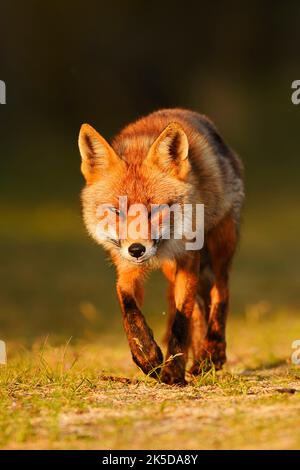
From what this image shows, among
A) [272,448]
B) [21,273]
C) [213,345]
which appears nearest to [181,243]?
[213,345]

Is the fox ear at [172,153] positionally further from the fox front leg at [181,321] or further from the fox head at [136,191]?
the fox front leg at [181,321]

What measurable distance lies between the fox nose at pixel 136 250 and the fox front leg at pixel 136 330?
48 centimetres

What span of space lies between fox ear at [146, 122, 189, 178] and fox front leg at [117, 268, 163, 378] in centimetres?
72

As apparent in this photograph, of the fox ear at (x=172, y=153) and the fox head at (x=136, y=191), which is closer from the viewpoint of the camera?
the fox head at (x=136, y=191)

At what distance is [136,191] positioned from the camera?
557cm

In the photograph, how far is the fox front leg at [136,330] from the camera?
5.60 m

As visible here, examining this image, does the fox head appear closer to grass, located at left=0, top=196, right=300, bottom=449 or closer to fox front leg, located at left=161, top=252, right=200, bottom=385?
fox front leg, located at left=161, top=252, right=200, bottom=385

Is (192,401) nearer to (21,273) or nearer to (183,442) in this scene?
(183,442)

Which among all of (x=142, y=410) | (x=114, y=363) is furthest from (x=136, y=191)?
(x=114, y=363)

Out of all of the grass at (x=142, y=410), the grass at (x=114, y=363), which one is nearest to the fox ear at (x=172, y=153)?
the grass at (x=114, y=363)

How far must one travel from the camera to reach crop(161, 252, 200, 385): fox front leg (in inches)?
219

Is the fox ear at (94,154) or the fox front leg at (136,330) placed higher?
the fox ear at (94,154)

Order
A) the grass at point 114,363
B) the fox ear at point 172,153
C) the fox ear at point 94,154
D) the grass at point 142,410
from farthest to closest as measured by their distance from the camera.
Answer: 1. the fox ear at point 94,154
2. the fox ear at point 172,153
3. the grass at point 114,363
4. the grass at point 142,410

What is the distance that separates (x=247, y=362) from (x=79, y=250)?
9.06m
